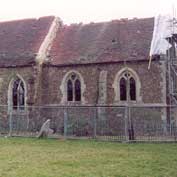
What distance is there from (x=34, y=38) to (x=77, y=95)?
17.7ft

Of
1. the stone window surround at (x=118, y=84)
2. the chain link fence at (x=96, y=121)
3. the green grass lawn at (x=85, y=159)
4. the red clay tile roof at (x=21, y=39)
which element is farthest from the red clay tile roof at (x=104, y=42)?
the green grass lawn at (x=85, y=159)

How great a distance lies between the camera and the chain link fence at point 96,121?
27578 millimetres

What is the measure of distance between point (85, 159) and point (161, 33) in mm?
16774

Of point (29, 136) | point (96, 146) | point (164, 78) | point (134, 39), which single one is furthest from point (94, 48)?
point (96, 146)

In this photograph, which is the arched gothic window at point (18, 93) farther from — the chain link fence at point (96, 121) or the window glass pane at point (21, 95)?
the chain link fence at point (96, 121)

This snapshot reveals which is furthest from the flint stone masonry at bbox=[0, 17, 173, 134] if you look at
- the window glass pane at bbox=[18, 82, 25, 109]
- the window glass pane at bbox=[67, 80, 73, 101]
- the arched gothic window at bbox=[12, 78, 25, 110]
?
the window glass pane at bbox=[18, 82, 25, 109]

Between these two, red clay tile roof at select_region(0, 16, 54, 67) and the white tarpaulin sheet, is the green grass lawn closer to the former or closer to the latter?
the white tarpaulin sheet

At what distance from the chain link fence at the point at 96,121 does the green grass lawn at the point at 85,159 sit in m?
5.08

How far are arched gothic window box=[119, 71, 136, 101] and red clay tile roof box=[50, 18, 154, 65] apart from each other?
1.13 metres

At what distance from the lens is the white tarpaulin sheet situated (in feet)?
98.8

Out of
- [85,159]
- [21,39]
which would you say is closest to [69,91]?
[21,39]

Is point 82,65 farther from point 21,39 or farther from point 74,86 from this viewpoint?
point 21,39

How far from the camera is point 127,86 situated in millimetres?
30609

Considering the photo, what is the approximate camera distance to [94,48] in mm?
32469
